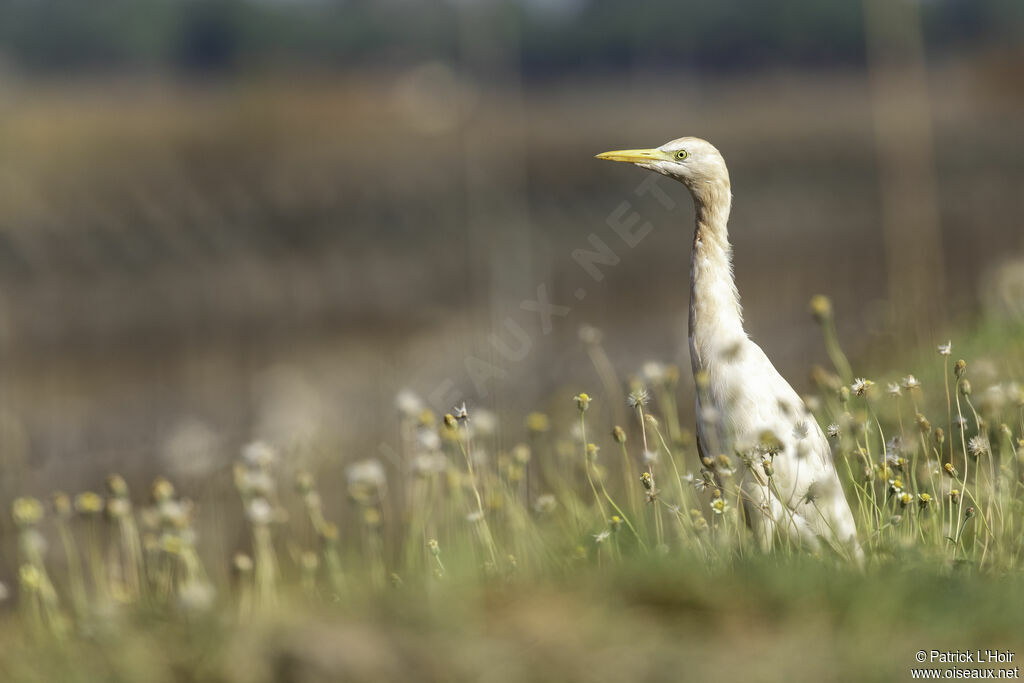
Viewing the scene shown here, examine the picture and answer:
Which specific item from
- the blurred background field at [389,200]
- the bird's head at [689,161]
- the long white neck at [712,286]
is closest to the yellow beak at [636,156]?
the bird's head at [689,161]

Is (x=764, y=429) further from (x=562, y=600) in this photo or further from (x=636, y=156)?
(x=562, y=600)

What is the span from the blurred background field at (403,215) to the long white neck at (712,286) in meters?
1.68

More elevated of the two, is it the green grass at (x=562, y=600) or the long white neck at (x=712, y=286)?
the long white neck at (x=712, y=286)

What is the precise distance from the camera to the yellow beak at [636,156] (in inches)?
195

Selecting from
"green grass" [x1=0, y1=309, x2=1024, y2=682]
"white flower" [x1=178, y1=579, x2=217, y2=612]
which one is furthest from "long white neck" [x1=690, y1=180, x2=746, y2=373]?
"white flower" [x1=178, y1=579, x2=217, y2=612]

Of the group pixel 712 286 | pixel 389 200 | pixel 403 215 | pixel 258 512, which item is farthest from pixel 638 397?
pixel 389 200

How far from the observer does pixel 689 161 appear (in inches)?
199

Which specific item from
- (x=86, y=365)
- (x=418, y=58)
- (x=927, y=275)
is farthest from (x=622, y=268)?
(x=418, y=58)

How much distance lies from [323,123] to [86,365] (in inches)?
497

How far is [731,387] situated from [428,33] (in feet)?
94.2

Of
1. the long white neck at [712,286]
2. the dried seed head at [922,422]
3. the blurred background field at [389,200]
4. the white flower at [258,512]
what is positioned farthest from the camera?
the blurred background field at [389,200]

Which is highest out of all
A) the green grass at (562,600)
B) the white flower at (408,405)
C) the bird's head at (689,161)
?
the bird's head at (689,161)

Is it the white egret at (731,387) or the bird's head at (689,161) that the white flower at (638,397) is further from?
the bird's head at (689,161)

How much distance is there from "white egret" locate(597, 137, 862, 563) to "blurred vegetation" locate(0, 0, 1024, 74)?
2394 cm
